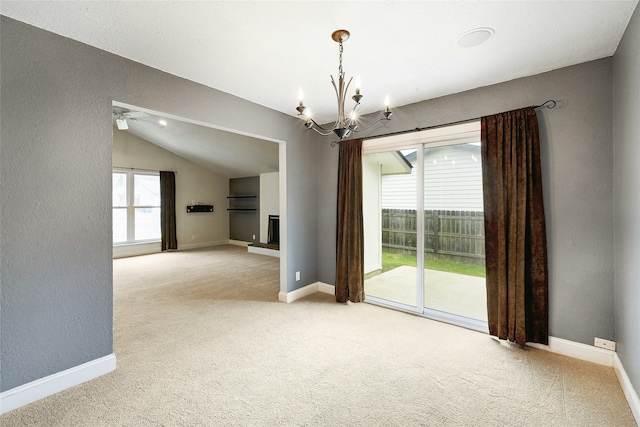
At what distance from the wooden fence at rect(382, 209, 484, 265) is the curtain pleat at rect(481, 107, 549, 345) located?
325mm

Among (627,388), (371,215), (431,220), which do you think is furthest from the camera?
(371,215)

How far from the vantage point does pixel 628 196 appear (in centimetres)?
194

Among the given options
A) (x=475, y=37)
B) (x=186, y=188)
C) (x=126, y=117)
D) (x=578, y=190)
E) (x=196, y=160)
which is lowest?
(x=578, y=190)

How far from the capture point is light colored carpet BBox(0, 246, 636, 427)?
1786 millimetres

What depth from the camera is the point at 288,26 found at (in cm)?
192

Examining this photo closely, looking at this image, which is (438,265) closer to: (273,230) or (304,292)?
(304,292)

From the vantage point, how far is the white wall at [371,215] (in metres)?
3.93

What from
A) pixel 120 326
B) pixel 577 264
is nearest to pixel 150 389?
pixel 120 326

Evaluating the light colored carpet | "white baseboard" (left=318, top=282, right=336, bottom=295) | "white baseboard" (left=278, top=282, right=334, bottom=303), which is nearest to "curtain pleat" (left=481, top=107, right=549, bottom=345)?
the light colored carpet

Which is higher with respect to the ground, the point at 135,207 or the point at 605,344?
the point at 135,207

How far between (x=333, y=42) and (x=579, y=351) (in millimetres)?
3258

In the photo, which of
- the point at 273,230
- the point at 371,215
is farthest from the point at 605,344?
the point at 273,230

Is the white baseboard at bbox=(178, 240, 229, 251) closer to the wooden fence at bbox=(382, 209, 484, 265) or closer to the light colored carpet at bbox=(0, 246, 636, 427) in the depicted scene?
the light colored carpet at bbox=(0, 246, 636, 427)

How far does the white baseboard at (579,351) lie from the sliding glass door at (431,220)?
1.97 feet
